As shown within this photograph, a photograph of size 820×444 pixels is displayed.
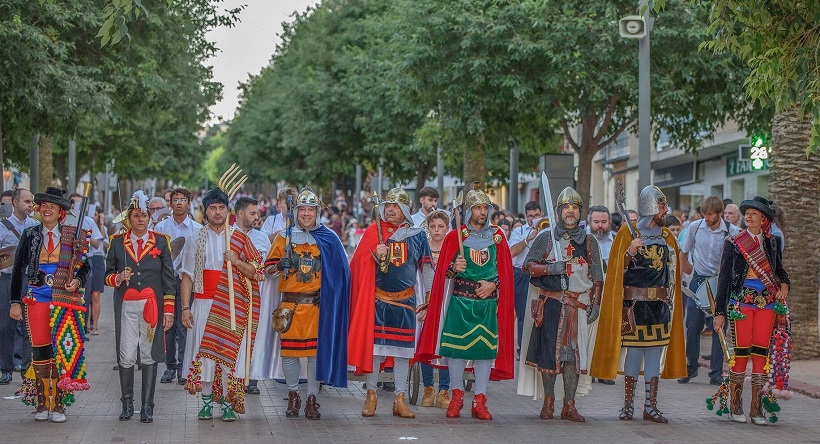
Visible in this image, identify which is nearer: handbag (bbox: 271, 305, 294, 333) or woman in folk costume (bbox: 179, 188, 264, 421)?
woman in folk costume (bbox: 179, 188, 264, 421)

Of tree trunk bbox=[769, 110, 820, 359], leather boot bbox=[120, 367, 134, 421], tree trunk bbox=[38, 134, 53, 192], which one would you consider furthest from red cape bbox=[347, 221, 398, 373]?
tree trunk bbox=[38, 134, 53, 192]

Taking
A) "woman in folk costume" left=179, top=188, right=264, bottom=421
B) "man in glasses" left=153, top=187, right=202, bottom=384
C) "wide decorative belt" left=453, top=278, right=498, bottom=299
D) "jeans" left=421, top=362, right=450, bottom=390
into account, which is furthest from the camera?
"man in glasses" left=153, top=187, right=202, bottom=384

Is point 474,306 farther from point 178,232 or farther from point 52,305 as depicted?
point 178,232

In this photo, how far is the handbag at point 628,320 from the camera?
10.7m

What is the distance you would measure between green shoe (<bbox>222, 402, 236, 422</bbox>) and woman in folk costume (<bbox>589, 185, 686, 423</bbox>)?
3039mm

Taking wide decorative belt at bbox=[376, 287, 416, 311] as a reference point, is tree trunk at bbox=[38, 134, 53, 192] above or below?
above

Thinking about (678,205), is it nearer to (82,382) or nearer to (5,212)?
(5,212)

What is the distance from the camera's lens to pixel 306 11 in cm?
5906

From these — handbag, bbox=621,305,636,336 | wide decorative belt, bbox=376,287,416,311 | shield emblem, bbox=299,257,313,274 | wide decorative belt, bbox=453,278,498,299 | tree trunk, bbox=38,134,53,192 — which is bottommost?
handbag, bbox=621,305,636,336

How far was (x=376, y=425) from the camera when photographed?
10398 mm

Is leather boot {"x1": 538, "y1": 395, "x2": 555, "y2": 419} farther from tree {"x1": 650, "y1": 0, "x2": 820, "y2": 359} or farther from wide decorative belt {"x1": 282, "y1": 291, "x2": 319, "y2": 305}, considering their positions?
tree {"x1": 650, "y1": 0, "x2": 820, "y2": 359}

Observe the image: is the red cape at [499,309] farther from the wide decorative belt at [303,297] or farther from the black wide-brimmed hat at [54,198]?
the black wide-brimmed hat at [54,198]

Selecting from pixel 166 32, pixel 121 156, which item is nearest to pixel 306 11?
pixel 121 156

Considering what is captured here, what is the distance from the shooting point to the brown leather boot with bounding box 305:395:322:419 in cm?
1068
